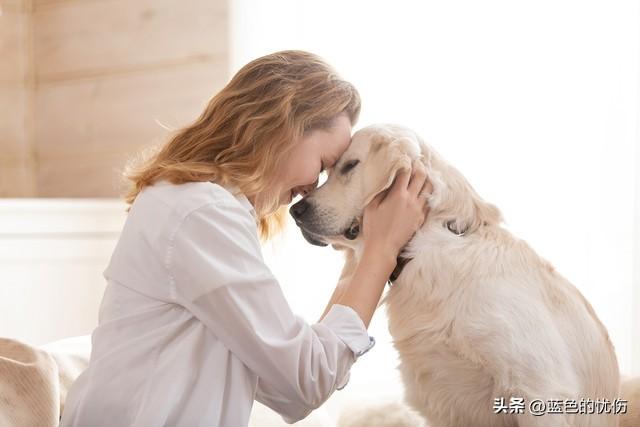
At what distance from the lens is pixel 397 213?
57.8 inches

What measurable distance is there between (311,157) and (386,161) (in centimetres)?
14

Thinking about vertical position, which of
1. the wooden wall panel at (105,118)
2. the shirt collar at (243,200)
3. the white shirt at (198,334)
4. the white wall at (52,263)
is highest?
the shirt collar at (243,200)

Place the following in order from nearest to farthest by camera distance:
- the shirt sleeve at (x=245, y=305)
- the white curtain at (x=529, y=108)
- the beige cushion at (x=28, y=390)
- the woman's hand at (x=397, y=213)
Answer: the shirt sleeve at (x=245, y=305) → the beige cushion at (x=28, y=390) → the woman's hand at (x=397, y=213) → the white curtain at (x=529, y=108)

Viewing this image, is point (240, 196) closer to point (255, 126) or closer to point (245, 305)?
point (255, 126)

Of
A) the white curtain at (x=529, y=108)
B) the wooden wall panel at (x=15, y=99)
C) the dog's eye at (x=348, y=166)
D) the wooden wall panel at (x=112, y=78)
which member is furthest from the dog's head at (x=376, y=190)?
the wooden wall panel at (x=15, y=99)

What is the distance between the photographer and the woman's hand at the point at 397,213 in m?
1.45

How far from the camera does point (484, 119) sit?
246 cm

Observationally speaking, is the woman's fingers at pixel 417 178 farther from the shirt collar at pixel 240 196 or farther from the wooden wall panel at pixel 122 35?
the wooden wall panel at pixel 122 35

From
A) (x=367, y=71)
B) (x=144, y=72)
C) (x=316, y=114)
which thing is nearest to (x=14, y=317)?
(x=144, y=72)

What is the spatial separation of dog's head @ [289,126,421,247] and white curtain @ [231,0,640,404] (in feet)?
1.33

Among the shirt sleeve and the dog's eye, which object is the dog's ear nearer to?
the dog's eye

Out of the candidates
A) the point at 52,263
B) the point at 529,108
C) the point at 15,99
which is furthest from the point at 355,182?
the point at 15,99

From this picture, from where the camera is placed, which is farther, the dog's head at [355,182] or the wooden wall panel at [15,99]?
the wooden wall panel at [15,99]

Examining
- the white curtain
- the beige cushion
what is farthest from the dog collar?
the beige cushion
